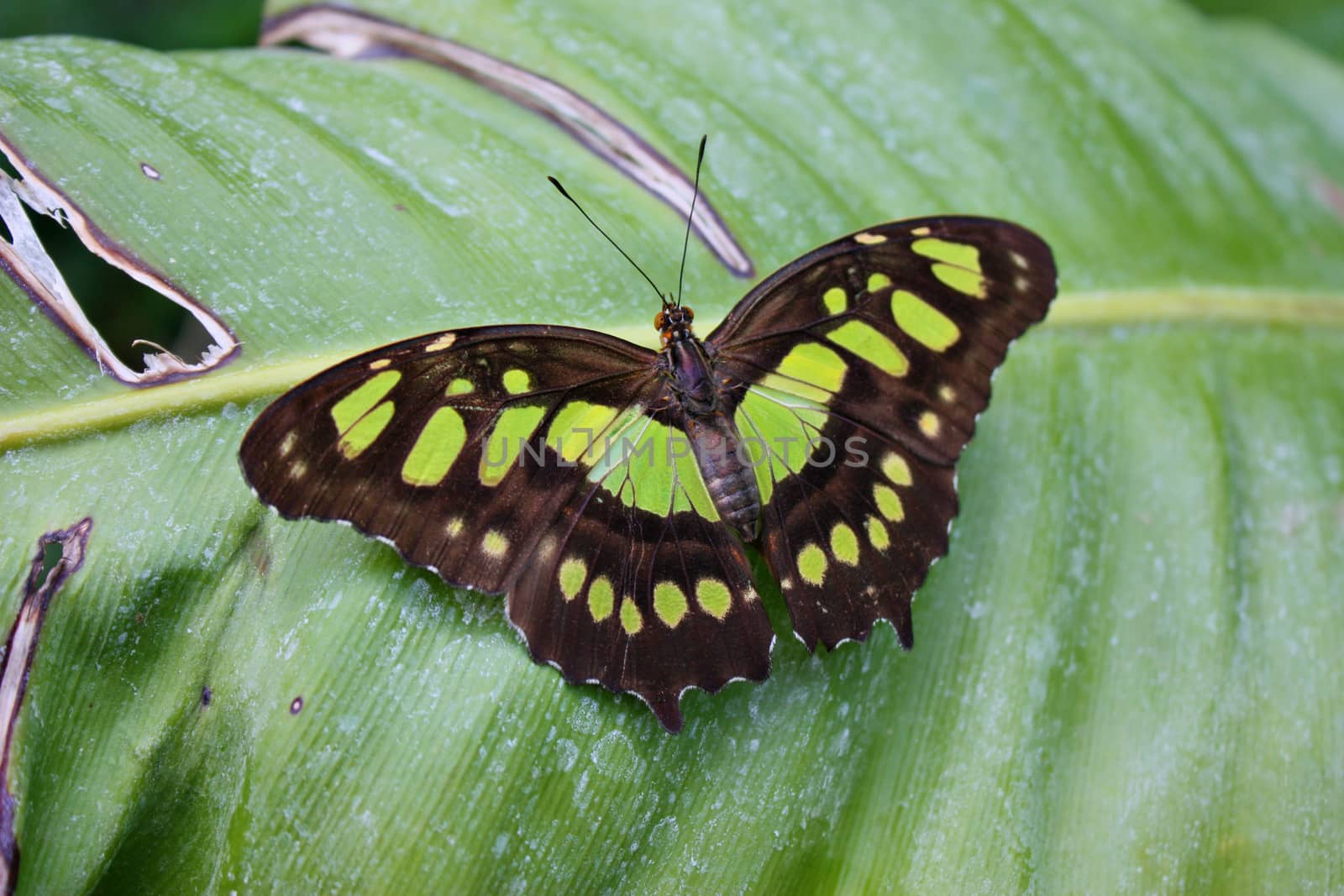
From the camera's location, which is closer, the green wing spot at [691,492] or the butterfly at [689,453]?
the butterfly at [689,453]

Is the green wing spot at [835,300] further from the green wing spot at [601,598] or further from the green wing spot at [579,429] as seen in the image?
the green wing spot at [601,598]

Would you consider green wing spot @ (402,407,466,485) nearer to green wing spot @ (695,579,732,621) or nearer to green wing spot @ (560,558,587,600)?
green wing spot @ (560,558,587,600)

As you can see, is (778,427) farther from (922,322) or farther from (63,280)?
(63,280)

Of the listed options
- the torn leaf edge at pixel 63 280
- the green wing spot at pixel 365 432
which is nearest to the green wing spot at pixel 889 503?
the green wing spot at pixel 365 432

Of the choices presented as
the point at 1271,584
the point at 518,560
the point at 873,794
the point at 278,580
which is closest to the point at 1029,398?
the point at 1271,584

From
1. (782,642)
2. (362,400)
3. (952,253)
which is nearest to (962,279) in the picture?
(952,253)

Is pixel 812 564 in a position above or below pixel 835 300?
below
